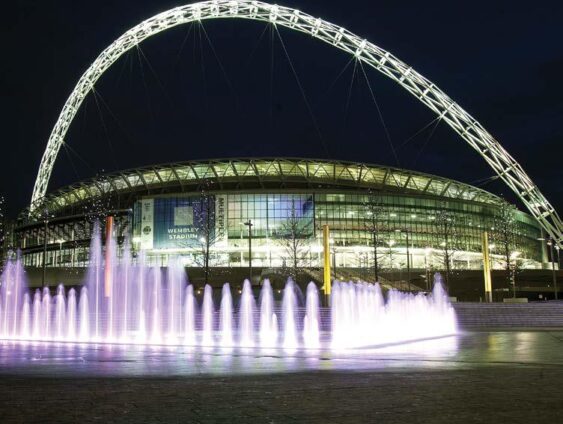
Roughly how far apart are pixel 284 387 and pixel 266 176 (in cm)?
8816

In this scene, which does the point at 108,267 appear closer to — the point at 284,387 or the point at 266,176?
the point at 284,387

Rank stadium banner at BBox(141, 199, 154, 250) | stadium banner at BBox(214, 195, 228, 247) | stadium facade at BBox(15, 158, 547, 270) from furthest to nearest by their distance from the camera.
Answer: stadium banner at BBox(141, 199, 154, 250) → stadium facade at BBox(15, 158, 547, 270) → stadium banner at BBox(214, 195, 228, 247)

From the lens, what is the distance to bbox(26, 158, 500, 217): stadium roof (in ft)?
322

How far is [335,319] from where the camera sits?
108ft

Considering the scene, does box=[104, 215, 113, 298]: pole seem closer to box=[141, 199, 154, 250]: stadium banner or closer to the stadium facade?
the stadium facade

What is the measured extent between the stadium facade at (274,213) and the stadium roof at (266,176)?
170mm

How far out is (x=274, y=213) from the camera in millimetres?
92500

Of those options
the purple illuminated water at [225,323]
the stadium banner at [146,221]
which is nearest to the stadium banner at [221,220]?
the stadium banner at [146,221]

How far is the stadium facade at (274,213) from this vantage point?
296 ft

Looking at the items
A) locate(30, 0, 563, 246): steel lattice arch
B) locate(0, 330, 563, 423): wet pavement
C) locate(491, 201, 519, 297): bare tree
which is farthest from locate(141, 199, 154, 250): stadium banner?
locate(0, 330, 563, 423): wet pavement

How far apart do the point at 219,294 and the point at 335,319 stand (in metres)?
22.9

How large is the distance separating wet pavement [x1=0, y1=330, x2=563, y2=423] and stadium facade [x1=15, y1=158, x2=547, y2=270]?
6673 cm

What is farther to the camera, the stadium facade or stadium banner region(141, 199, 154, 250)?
stadium banner region(141, 199, 154, 250)

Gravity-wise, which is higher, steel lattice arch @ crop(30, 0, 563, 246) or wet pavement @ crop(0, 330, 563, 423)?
steel lattice arch @ crop(30, 0, 563, 246)
